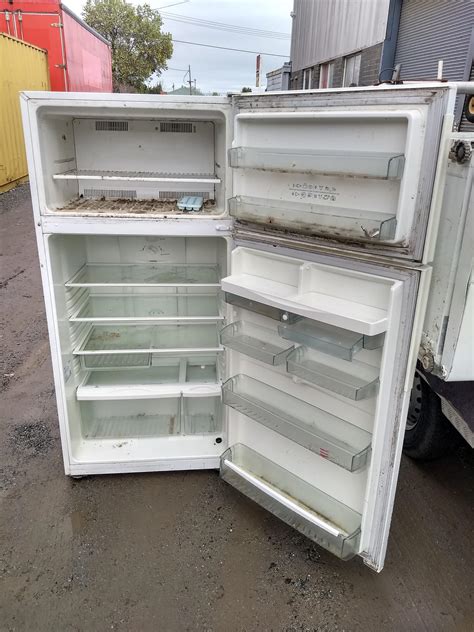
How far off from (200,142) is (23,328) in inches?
119

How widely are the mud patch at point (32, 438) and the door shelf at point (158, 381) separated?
1.75 feet

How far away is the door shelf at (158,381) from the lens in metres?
2.78

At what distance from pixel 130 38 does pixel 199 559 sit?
1156 inches

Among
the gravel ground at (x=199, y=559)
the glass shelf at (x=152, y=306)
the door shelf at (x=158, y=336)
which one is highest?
the glass shelf at (x=152, y=306)

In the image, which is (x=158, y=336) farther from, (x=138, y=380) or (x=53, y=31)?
(x=53, y=31)

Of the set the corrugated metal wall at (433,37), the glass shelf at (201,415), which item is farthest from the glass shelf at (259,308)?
the corrugated metal wall at (433,37)

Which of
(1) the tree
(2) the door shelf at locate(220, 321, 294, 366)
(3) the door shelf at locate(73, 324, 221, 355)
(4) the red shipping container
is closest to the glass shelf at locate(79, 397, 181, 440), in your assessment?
(3) the door shelf at locate(73, 324, 221, 355)

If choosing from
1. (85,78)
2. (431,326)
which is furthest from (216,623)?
(85,78)

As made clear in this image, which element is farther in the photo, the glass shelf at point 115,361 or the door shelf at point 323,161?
the glass shelf at point 115,361

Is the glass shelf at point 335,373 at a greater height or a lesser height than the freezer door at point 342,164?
lesser

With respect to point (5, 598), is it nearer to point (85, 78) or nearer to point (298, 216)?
point (298, 216)

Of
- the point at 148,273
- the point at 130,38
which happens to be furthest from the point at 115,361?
the point at 130,38

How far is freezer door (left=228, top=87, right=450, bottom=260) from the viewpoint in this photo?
1.50 meters

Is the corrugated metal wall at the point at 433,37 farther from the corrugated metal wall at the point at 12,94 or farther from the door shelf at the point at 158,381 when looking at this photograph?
the corrugated metal wall at the point at 12,94
